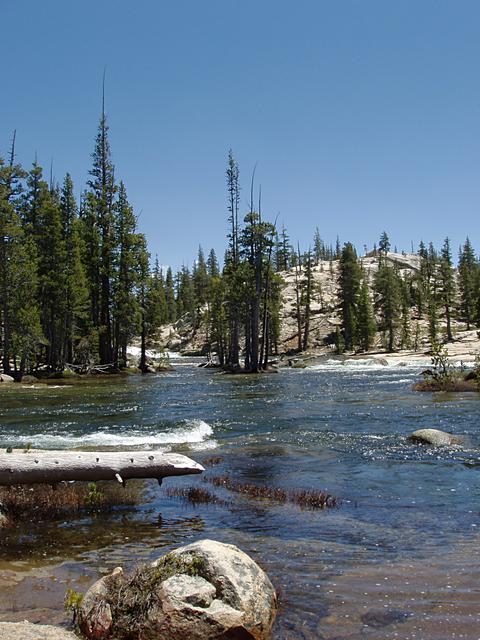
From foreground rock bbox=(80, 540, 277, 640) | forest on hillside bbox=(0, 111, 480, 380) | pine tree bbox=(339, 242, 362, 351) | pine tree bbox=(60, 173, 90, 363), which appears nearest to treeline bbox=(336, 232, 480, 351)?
pine tree bbox=(339, 242, 362, 351)

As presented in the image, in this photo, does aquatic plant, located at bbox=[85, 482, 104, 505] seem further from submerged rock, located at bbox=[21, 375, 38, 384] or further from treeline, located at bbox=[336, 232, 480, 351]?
treeline, located at bbox=[336, 232, 480, 351]

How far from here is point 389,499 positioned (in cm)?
963

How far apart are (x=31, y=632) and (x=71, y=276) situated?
1634 inches

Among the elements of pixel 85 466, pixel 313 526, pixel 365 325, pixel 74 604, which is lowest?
pixel 313 526

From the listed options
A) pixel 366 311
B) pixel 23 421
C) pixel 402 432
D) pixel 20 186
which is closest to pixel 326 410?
pixel 402 432

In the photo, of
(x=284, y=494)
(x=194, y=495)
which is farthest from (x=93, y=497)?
(x=284, y=494)

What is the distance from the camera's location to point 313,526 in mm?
8266

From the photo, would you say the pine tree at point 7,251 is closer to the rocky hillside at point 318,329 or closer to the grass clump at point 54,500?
the grass clump at point 54,500

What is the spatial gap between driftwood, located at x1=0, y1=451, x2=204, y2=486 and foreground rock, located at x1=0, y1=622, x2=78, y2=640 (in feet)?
13.9

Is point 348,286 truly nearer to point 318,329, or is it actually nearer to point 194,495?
point 318,329

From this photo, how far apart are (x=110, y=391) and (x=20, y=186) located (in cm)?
2238

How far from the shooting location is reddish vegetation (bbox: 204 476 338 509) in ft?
30.7

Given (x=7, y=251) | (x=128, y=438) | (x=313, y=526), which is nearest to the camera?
(x=313, y=526)

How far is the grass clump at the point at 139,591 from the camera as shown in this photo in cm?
483
